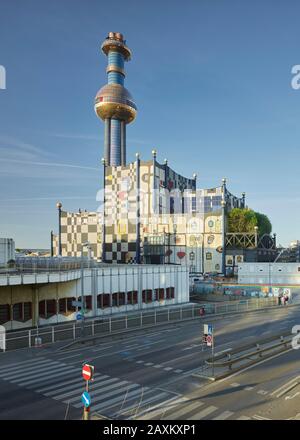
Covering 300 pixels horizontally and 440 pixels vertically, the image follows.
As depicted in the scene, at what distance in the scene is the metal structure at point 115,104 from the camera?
359ft

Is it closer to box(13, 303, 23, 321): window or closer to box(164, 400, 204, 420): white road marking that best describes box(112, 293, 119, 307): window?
box(13, 303, 23, 321): window

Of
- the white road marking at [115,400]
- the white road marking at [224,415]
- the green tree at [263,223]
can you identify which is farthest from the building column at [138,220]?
the white road marking at [224,415]

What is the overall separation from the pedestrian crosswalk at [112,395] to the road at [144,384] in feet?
0.12

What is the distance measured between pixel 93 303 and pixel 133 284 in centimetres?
589

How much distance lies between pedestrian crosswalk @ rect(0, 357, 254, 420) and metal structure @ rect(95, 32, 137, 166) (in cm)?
9107

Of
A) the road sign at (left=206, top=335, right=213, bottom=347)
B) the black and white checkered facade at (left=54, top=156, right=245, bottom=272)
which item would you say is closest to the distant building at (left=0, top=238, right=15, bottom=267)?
the road sign at (left=206, top=335, right=213, bottom=347)

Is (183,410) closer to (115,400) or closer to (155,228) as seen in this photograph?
(115,400)

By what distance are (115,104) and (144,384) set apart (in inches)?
3925

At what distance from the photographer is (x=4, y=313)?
3106 centimetres

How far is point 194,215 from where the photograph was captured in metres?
80.9

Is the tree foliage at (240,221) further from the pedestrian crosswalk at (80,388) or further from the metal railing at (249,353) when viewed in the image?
the pedestrian crosswalk at (80,388)

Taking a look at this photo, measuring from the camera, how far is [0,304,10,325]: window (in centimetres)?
3086
